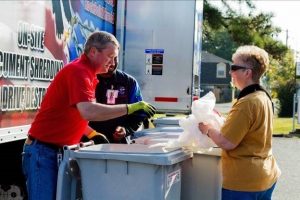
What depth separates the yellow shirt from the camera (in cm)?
353

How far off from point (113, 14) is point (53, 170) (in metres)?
3.45

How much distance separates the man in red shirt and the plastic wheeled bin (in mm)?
228

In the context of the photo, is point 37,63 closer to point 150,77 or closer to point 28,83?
point 28,83

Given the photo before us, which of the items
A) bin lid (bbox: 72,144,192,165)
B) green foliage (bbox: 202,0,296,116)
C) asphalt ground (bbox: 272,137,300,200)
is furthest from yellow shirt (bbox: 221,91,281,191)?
green foliage (bbox: 202,0,296,116)

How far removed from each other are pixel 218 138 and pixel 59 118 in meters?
1.04

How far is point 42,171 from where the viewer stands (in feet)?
12.1

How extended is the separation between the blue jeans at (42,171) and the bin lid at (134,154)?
0.86 ft

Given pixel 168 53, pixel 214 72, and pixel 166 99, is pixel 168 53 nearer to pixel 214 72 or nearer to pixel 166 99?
pixel 166 99

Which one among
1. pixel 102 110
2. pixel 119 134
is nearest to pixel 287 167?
pixel 119 134

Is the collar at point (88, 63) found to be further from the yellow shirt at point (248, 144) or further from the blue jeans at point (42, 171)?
the yellow shirt at point (248, 144)

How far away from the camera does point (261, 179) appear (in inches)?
144

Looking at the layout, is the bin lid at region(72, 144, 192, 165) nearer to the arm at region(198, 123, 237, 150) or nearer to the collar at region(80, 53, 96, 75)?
the arm at region(198, 123, 237, 150)

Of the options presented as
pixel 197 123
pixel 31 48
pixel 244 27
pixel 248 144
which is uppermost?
pixel 244 27

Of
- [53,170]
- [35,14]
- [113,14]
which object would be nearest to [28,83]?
[35,14]
